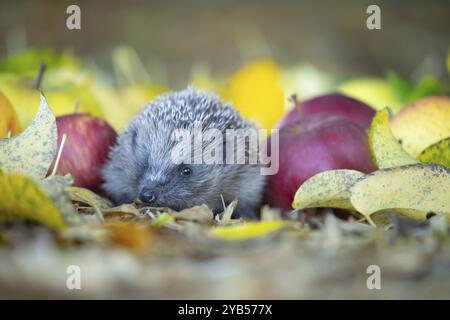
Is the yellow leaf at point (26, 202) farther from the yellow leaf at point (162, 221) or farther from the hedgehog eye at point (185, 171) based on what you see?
the hedgehog eye at point (185, 171)

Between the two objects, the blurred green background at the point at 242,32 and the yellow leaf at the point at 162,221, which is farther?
the blurred green background at the point at 242,32

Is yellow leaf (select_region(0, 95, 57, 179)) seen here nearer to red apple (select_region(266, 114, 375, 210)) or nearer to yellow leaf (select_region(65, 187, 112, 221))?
yellow leaf (select_region(65, 187, 112, 221))

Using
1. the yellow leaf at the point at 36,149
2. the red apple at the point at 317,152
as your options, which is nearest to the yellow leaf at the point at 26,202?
the yellow leaf at the point at 36,149

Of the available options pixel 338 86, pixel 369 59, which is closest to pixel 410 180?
pixel 338 86

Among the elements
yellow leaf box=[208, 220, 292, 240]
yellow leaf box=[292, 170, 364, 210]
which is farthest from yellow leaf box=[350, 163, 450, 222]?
yellow leaf box=[208, 220, 292, 240]

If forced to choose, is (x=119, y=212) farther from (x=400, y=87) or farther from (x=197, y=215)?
(x=400, y=87)

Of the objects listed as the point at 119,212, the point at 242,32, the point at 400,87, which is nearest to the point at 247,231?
the point at 119,212

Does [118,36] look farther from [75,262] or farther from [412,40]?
[75,262]
